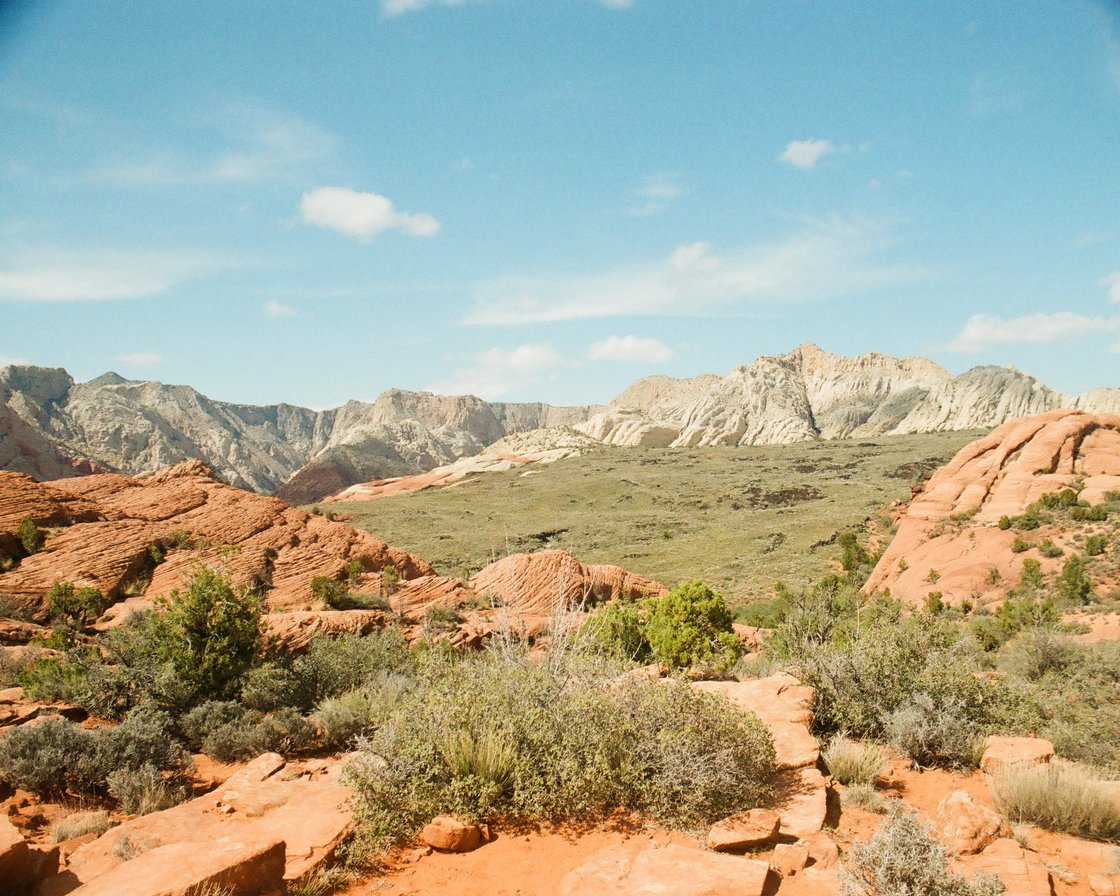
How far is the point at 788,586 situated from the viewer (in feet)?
92.3

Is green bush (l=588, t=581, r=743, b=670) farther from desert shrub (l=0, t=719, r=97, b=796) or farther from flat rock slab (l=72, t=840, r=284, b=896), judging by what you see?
flat rock slab (l=72, t=840, r=284, b=896)

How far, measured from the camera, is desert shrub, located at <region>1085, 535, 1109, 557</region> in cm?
2178

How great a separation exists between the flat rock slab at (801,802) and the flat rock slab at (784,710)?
0.18 m

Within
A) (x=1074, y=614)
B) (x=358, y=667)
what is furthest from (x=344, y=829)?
(x=1074, y=614)

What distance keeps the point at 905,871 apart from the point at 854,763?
238 cm

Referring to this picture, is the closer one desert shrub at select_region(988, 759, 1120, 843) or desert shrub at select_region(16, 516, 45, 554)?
desert shrub at select_region(988, 759, 1120, 843)

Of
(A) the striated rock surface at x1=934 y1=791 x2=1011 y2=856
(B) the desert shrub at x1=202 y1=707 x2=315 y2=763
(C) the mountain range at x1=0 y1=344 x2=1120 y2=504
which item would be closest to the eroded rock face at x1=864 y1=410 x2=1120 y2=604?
(A) the striated rock surface at x1=934 y1=791 x2=1011 y2=856

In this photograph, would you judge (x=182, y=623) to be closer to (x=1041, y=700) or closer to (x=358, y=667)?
(x=358, y=667)

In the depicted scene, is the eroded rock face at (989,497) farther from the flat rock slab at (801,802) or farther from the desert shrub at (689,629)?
the flat rock slab at (801,802)

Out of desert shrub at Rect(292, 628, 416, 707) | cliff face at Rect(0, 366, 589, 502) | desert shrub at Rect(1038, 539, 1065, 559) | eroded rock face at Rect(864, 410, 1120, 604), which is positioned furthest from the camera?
cliff face at Rect(0, 366, 589, 502)

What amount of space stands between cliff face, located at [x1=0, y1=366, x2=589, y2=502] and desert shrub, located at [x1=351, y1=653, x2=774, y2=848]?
57621mm

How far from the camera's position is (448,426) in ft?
536

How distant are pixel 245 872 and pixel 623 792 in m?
2.63

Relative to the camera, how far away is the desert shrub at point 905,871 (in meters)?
3.63
